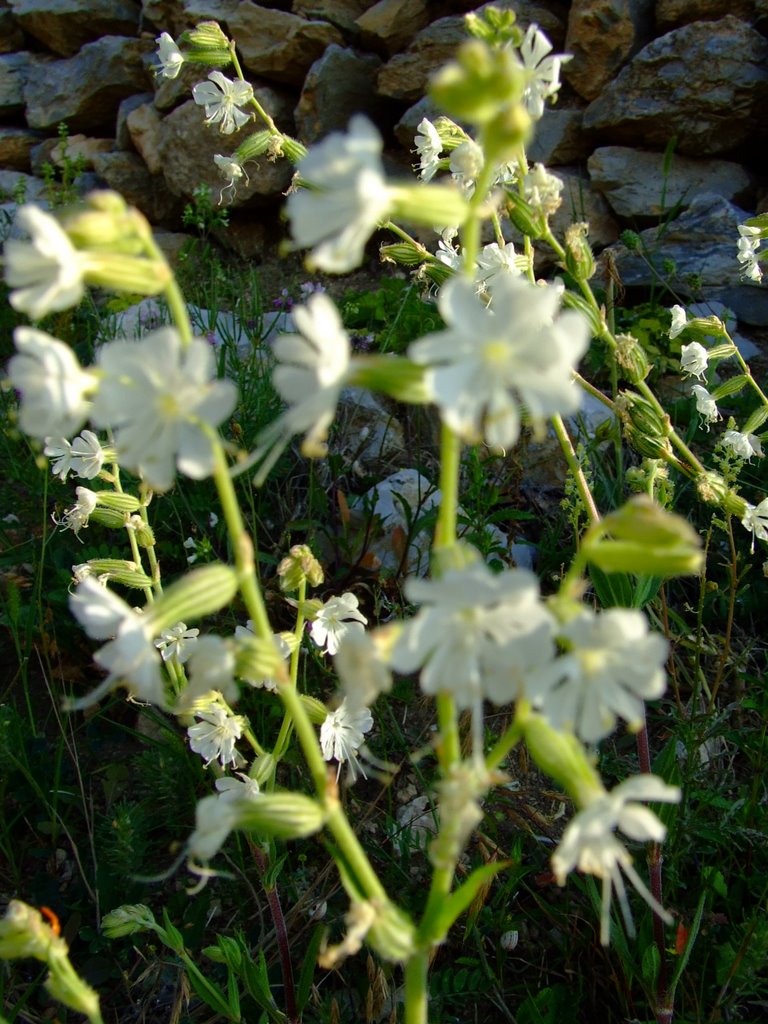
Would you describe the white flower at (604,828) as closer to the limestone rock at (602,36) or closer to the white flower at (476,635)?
the white flower at (476,635)

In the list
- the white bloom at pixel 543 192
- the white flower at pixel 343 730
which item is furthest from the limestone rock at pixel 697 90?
the white flower at pixel 343 730

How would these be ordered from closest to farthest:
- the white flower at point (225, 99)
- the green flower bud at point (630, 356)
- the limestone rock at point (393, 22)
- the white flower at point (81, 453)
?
the green flower bud at point (630, 356) → the white flower at point (81, 453) → the white flower at point (225, 99) → the limestone rock at point (393, 22)

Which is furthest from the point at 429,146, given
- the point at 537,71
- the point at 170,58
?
the point at 170,58

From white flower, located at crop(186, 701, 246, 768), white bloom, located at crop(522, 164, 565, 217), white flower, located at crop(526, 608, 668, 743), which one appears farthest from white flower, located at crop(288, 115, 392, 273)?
white flower, located at crop(186, 701, 246, 768)

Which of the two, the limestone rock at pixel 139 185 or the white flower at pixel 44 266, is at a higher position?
A: the white flower at pixel 44 266

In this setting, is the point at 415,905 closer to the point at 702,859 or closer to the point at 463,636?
the point at 702,859

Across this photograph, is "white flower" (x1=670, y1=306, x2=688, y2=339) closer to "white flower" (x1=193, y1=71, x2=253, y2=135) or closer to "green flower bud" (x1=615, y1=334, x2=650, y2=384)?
"green flower bud" (x1=615, y1=334, x2=650, y2=384)

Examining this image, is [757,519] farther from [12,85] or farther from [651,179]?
[12,85]

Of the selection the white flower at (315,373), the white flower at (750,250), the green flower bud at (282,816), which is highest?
the white flower at (315,373)
